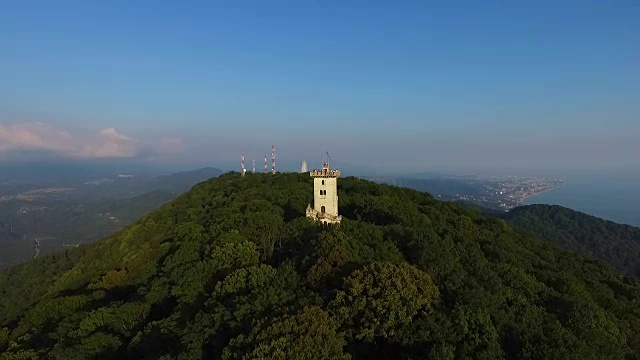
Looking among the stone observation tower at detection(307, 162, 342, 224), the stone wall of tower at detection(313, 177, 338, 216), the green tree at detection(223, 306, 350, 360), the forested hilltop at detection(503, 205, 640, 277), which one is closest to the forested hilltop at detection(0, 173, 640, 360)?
the green tree at detection(223, 306, 350, 360)

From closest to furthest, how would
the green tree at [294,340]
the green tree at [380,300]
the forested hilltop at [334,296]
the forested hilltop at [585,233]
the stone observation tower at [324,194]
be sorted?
the green tree at [294,340]
the forested hilltop at [334,296]
the green tree at [380,300]
the stone observation tower at [324,194]
the forested hilltop at [585,233]

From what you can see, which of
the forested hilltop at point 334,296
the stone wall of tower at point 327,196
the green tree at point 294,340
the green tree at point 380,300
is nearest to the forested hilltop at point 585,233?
the forested hilltop at point 334,296

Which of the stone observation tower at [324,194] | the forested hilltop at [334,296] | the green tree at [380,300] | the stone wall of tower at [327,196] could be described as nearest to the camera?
the forested hilltop at [334,296]

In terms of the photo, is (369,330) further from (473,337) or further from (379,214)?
(379,214)

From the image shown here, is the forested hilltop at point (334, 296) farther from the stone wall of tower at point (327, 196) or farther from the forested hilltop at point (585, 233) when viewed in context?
the forested hilltop at point (585, 233)

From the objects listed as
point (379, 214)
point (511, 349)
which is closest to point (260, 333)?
point (511, 349)

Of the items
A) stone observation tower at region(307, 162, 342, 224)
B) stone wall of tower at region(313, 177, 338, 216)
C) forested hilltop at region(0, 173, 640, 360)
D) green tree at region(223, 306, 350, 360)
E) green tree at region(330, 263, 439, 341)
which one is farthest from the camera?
stone wall of tower at region(313, 177, 338, 216)

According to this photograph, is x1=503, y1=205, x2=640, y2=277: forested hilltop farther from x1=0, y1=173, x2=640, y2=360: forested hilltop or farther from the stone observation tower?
the stone observation tower
